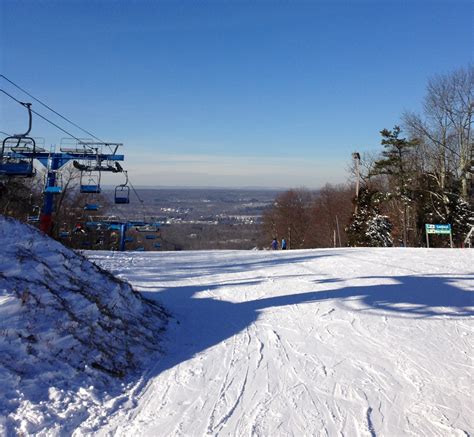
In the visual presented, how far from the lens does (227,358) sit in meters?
6.23

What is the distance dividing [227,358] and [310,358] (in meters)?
1.25

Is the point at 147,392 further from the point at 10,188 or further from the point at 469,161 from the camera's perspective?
the point at 469,161

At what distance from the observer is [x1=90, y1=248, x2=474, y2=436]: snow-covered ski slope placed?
14.4 ft

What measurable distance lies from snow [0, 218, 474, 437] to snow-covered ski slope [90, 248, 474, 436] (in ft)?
0.08

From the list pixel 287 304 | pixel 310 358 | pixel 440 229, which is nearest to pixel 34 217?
pixel 287 304

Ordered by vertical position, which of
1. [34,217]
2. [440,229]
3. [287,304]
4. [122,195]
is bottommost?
[287,304]

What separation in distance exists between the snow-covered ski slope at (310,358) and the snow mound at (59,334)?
0.44m

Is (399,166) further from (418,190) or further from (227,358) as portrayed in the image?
(227,358)

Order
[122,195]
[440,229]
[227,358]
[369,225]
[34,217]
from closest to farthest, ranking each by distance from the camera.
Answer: [227,358] < [440,229] < [34,217] < [122,195] < [369,225]

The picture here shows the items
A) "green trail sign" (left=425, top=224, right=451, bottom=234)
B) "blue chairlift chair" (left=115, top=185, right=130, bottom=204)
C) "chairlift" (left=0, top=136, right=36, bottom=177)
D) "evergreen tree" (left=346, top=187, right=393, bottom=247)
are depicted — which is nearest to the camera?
"chairlift" (left=0, top=136, right=36, bottom=177)

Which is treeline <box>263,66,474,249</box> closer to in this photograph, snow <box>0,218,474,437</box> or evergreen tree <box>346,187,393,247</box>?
evergreen tree <box>346,187,393,247</box>

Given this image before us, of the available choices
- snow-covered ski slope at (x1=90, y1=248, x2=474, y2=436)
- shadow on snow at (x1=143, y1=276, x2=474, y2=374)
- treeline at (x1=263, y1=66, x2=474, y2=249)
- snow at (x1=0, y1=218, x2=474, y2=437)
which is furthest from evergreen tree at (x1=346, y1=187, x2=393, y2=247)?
snow at (x1=0, y1=218, x2=474, y2=437)

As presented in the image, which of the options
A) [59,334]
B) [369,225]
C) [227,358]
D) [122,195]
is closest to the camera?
[59,334]

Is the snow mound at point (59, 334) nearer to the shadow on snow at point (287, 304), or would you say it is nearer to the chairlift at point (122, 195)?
the shadow on snow at point (287, 304)
